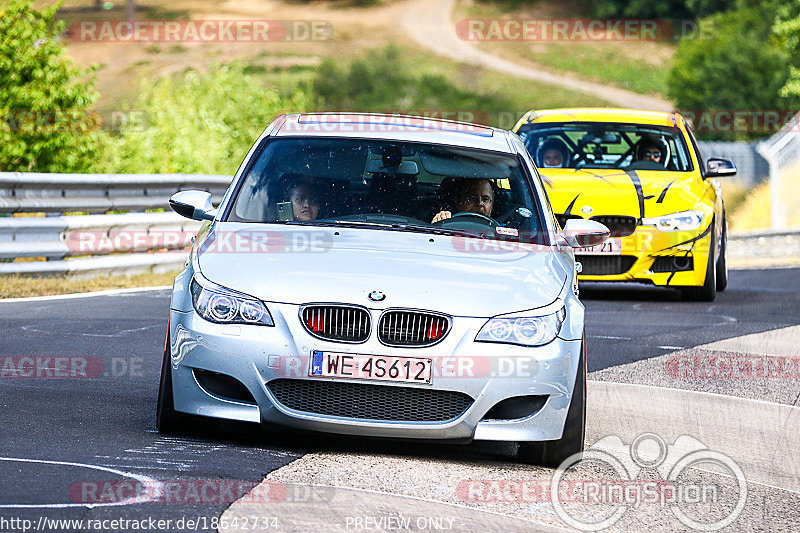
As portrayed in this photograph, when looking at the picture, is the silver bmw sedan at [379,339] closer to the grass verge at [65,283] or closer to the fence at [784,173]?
the grass verge at [65,283]

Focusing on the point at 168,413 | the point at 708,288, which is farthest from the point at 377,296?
the point at 708,288

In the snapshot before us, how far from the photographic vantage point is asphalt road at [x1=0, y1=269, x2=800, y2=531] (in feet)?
16.7

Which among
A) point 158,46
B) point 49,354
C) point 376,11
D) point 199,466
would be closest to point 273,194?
point 199,466

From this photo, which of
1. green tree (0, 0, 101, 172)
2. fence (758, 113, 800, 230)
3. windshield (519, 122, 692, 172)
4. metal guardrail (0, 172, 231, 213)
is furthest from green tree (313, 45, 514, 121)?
windshield (519, 122, 692, 172)

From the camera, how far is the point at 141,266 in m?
15.4

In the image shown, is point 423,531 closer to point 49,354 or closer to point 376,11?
point 49,354

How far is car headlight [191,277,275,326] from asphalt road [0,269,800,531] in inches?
22.3

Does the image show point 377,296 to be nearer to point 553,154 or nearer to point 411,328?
point 411,328

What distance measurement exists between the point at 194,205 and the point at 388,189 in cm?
102

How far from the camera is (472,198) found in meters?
7.30

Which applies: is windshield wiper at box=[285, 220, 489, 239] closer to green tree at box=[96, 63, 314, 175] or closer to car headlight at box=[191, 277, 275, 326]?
car headlight at box=[191, 277, 275, 326]

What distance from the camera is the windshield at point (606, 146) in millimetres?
14406

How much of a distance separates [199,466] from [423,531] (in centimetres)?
120

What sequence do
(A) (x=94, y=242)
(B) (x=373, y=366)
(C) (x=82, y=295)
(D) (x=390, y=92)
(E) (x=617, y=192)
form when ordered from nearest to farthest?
1. (B) (x=373, y=366)
2. (C) (x=82, y=295)
3. (E) (x=617, y=192)
4. (A) (x=94, y=242)
5. (D) (x=390, y=92)
